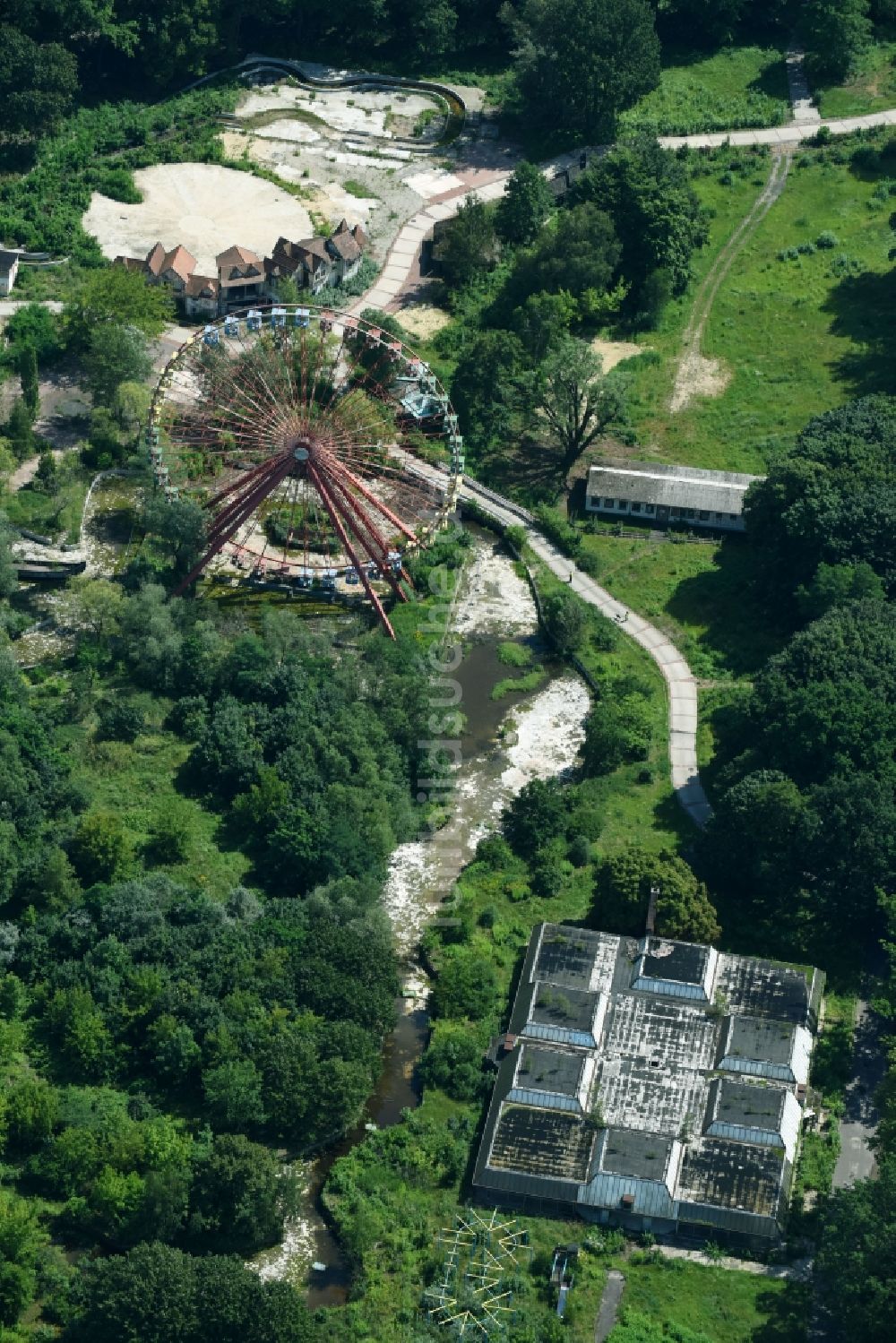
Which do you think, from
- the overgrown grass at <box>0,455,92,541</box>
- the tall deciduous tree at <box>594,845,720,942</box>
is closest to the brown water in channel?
the tall deciduous tree at <box>594,845,720,942</box>

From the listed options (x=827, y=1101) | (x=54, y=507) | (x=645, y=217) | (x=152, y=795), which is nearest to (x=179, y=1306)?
(x=827, y=1101)

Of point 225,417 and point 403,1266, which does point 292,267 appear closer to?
point 225,417

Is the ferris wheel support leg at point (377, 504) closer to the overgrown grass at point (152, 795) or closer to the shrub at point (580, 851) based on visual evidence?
the overgrown grass at point (152, 795)

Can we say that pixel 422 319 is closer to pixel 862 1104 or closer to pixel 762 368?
pixel 762 368

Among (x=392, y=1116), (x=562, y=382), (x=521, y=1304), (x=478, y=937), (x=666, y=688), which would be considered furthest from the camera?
(x=562, y=382)

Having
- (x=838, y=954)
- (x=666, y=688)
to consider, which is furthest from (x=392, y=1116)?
(x=666, y=688)

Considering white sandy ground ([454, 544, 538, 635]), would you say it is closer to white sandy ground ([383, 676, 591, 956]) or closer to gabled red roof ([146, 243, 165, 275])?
white sandy ground ([383, 676, 591, 956])

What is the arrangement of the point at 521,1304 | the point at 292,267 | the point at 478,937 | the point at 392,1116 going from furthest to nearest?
the point at 292,267, the point at 478,937, the point at 392,1116, the point at 521,1304
